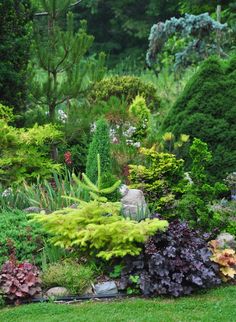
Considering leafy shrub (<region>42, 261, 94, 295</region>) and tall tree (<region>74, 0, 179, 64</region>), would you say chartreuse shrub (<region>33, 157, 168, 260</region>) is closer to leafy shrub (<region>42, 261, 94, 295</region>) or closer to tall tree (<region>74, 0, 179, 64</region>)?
leafy shrub (<region>42, 261, 94, 295</region>)

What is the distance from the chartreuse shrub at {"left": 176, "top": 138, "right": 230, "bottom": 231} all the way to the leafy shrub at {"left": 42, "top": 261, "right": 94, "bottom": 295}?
1.30m

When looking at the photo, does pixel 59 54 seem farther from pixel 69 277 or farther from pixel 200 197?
pixel 69 277

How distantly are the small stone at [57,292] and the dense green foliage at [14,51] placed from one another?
4.49m

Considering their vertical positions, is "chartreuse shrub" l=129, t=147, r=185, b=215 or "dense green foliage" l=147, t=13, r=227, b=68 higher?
"dense green foliage" l=147, t=13, r=227, b=68

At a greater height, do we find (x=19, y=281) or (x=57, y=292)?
(x=19, y=281)

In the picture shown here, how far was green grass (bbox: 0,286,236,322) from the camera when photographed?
541 cm

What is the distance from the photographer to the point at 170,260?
595 centimetres

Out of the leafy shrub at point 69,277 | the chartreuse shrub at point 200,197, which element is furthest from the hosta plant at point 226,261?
the leafy shrub at point 69,277

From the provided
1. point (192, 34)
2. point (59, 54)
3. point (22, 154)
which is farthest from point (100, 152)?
point (192, 34)

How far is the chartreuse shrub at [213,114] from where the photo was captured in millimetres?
9094

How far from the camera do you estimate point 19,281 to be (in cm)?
586

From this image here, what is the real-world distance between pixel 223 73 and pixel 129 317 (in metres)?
5.05

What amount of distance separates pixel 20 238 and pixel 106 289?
3.99ft

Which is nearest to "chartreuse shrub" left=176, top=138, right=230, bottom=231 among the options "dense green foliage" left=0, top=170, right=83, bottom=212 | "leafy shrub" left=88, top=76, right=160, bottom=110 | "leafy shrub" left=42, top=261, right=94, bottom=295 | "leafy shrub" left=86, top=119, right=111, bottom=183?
"leafy shrub" left=86, top=119, right=111, bottom=183
